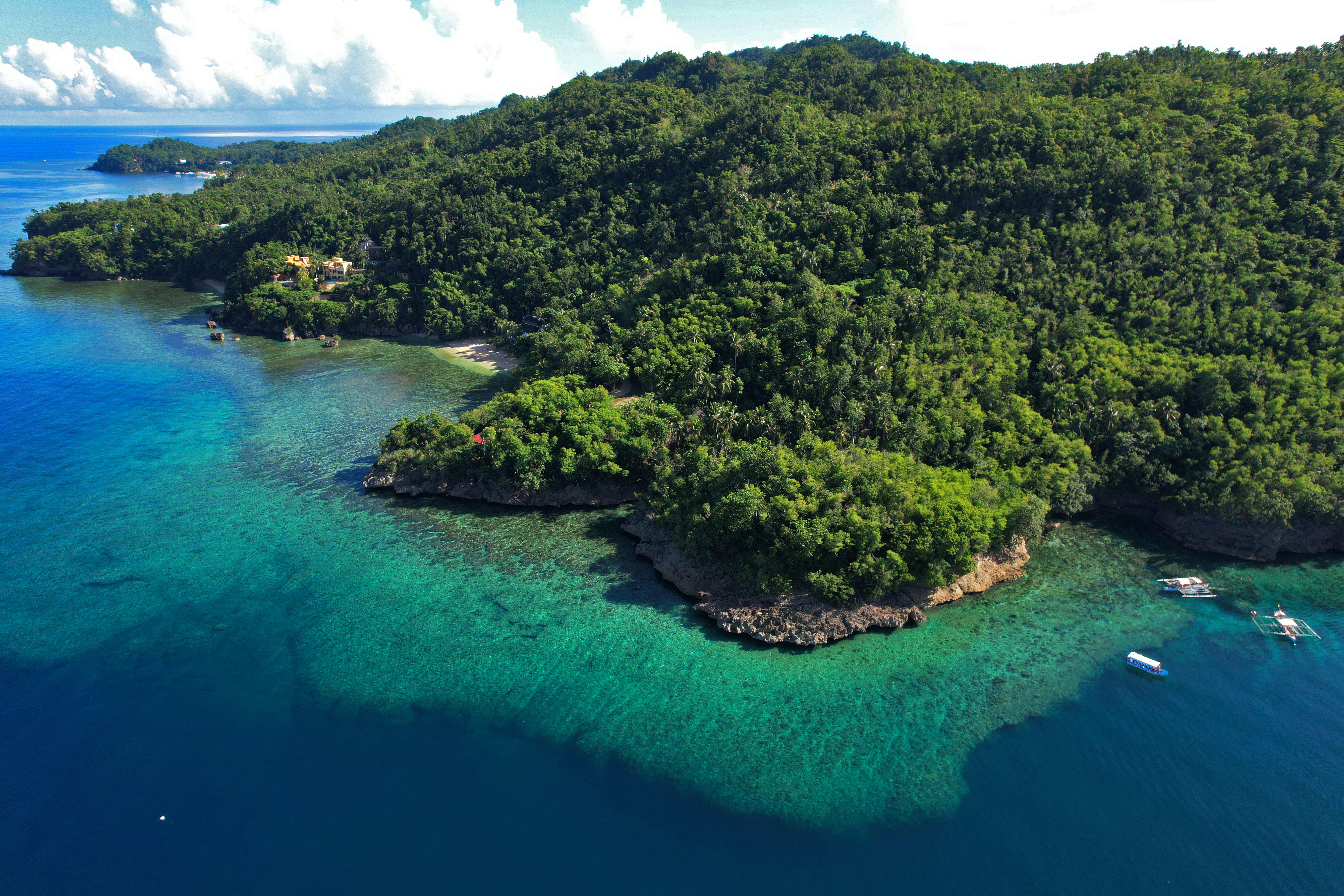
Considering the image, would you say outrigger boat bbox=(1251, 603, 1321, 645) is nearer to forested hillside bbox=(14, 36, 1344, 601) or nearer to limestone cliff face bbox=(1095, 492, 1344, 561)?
limestone cliff face bbox=(1095, 492, 1344, 561)

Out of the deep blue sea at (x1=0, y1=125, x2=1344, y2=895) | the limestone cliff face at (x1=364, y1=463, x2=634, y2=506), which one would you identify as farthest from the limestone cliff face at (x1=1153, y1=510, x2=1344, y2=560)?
the limestone cliff face at (x1=364, y1=463, x2=634, y2=506)

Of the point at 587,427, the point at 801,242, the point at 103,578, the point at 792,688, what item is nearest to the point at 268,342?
the point at 103,578

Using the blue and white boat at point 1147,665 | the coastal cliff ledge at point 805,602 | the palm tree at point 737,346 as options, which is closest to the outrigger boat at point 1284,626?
the blue and white boat at point 1147,665

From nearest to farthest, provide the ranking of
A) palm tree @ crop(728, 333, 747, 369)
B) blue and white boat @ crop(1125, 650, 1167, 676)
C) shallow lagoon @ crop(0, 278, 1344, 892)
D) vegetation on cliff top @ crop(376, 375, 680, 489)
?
shallow lagoon @ crop(0, 278, 1344, 892), blue and white boat @ crop(1125, 650, 1167, 676), vegetation on cliff top @ crop(376, 375, 680, 489), palm tree @ crop(728, 333, 747, 369)

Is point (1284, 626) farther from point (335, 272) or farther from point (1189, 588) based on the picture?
point (335, 272)

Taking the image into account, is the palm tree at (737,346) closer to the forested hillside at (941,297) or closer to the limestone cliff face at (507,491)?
the forested hillside at (941,297)

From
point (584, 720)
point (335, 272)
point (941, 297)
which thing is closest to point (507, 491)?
point (584, 720)
